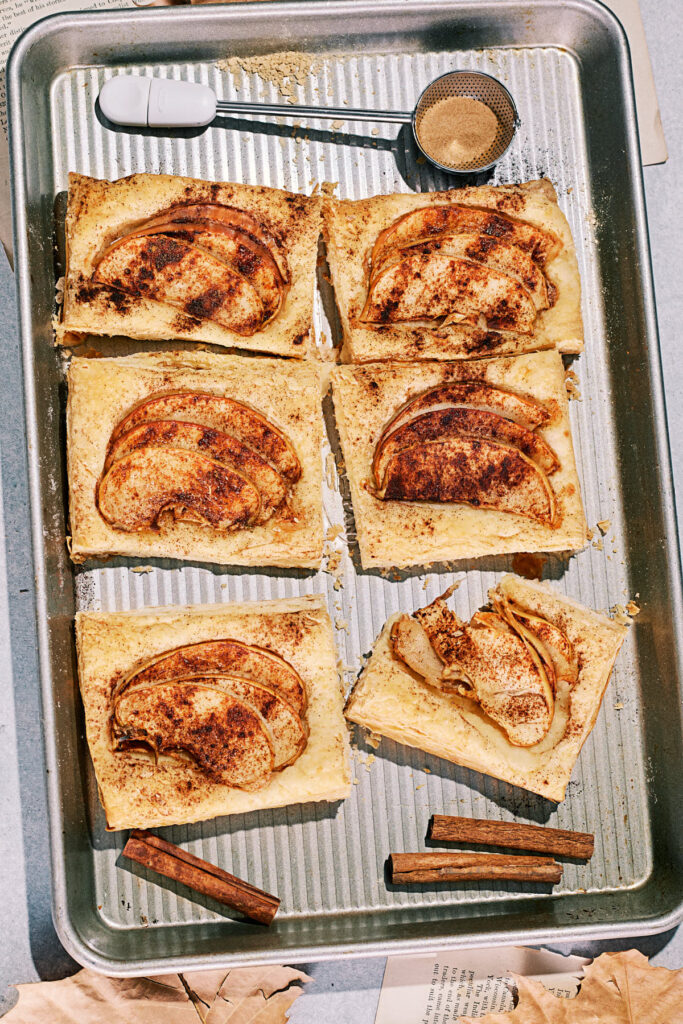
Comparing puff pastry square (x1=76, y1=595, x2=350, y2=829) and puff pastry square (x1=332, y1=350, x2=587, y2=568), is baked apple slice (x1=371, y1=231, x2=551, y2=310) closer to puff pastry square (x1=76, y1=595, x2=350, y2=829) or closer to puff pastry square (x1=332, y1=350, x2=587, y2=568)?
puff pastry square (x1=332, y1=350, x2=587, y2=568)

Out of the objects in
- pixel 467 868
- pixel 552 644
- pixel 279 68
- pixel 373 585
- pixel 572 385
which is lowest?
pixel 467 868

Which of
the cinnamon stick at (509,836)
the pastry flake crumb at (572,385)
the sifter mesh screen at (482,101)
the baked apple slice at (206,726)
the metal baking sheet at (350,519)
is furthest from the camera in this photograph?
the pastry flake crumb at (572,385)

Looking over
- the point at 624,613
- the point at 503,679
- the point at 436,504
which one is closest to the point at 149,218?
the point at 436,504

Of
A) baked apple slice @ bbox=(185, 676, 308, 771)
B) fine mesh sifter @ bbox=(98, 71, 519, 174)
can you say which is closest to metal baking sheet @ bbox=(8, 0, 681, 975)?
fine mesh sifter @ bbox=(98, 71, 519, 174)

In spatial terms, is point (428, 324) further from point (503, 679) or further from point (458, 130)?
point (503, 679)

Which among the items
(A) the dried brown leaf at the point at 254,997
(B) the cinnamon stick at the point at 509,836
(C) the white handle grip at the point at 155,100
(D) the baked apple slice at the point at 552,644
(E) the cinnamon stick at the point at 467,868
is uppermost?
(C) the white handle grip at the point at 155,100

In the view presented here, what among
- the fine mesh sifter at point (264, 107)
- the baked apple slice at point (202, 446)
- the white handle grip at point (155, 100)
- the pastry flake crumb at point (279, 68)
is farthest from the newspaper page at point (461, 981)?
the pastry flake crumb at point (279, 68)

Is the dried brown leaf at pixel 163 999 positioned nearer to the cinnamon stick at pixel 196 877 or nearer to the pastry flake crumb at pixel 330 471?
the cinnamon stick at pixel 196 877
